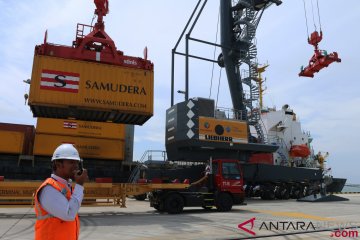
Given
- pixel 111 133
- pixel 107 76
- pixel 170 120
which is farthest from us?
pixel 111 133

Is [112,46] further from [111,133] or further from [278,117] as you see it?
[278,117]

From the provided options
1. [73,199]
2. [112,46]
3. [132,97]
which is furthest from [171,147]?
[73,199]

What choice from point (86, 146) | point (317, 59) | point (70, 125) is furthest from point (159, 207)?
point (317, 59)

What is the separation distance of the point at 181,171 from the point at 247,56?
11.3 meters

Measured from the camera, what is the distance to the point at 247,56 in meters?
26.2

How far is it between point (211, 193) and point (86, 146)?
1024cm

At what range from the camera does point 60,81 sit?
13.6 m

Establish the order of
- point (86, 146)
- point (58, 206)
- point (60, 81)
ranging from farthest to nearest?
1. point (86, 146)
2. point (60, 81)
3. point (58, 206)

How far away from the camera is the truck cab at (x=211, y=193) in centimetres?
1407

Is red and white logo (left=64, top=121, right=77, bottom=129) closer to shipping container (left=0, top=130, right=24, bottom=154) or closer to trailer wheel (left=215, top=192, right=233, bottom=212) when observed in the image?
shipping container (left=0, top=130, right=24, bottom=154)

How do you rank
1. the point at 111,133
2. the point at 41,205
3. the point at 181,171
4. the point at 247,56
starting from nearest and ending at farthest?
1. the point at 41,205
2. the point at 181,171
3. the point at 111,133
4. the point at 247,56

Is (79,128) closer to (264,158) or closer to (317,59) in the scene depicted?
(264,158)

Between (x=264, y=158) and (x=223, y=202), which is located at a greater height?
(x=264, y=158)

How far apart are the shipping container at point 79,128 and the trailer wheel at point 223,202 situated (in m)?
10.0
